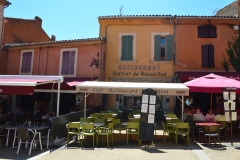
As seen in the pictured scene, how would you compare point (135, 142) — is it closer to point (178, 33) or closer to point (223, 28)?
point (178, 33)

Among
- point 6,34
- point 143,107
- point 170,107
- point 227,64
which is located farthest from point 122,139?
point 6,34

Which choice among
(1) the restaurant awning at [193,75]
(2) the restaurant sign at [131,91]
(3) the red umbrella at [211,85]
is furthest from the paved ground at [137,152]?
(1) the restaurant awning at [193,75]

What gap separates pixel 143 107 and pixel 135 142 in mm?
1665

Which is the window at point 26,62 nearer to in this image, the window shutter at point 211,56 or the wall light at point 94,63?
the wall light at point 94,63

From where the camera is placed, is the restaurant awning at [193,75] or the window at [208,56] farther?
the window at [208,56]

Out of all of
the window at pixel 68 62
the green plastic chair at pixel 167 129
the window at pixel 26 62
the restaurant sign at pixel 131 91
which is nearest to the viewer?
the restaurant sign at pixel 131 91

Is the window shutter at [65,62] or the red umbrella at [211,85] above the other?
the window shutter at [65,62]

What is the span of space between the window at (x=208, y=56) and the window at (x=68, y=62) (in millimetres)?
8808

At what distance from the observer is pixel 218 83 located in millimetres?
10031

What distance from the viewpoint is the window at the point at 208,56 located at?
1560 cm

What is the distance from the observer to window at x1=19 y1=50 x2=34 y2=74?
1705 cm

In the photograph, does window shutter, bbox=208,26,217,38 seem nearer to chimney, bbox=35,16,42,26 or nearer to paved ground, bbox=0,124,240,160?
paved ground, bbox=0,124,240,160

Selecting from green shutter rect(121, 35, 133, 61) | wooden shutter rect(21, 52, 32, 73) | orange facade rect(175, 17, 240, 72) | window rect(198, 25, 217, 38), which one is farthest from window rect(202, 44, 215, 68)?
wooden shutter rect(21, 52, 32, 73)

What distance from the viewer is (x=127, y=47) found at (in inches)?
631
